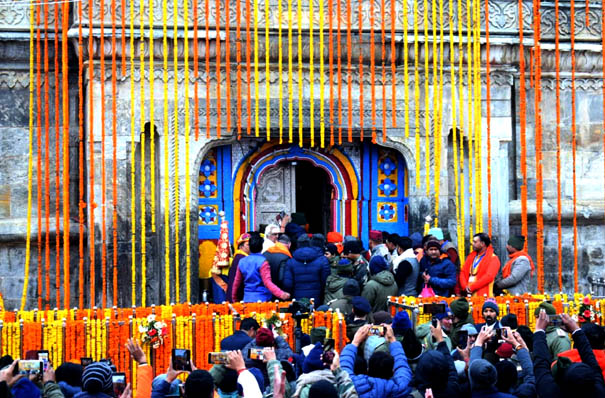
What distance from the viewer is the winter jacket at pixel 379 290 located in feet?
42.3

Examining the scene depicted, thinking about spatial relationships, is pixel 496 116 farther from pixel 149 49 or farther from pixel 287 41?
pixel 149 49

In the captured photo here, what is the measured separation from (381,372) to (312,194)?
36.1ft

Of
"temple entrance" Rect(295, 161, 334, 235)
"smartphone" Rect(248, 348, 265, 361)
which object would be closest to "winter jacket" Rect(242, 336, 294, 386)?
"smartphone" Rect(248, 348, 265, 361)

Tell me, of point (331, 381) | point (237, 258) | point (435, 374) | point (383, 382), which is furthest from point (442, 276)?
point (331, 381)

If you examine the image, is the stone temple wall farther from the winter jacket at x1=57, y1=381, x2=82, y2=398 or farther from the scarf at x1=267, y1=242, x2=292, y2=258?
the winter jacket at x1=57, y1=381, x2=82, y2=398

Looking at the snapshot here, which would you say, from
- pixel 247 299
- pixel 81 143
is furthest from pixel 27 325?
pixel 81 143

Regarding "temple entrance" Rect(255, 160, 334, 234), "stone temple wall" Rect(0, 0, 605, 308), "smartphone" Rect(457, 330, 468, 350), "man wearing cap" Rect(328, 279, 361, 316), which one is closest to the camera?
"smartphone" Rect(457, 330, 468, 350)

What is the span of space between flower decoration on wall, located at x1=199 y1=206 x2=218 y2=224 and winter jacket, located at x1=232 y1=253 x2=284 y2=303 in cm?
302

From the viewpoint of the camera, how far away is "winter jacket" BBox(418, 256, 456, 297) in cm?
1399

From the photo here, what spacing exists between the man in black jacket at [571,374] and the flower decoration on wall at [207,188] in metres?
8.49

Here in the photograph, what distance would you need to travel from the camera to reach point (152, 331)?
11391mm

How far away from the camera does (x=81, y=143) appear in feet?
56.0

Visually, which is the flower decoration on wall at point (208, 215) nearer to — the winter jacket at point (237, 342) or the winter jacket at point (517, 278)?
the winter jacket at point (517, 278)

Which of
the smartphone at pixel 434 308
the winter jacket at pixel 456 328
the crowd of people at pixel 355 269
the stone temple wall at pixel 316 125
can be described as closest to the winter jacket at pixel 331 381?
the winter jacket at pixel 456 328
